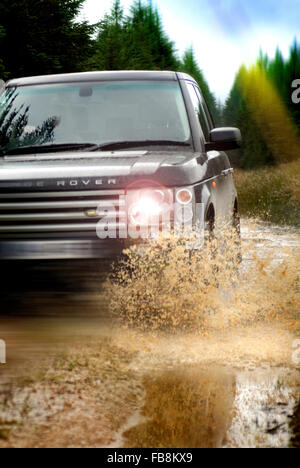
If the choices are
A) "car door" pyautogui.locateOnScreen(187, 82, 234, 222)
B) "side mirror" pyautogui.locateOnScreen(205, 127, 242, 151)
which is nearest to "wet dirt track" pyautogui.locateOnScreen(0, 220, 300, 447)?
"car door" pyautogui.locateOnScreen(187, 82, 234, 222)

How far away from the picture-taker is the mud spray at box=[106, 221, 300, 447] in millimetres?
3805

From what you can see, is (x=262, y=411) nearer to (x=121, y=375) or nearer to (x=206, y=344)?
(x=121, y=375)

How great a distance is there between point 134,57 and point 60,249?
53811 mm

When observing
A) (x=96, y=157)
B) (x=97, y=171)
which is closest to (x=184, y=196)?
(x=97, y=171)

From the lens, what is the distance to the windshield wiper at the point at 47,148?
625 centimetres

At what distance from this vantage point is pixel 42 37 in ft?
94.0

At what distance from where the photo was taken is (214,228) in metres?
6.36

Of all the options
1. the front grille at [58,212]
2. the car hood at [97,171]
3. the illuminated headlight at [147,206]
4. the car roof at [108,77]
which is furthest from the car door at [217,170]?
the front grille at [58,212]

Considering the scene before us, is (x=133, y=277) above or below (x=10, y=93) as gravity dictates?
below

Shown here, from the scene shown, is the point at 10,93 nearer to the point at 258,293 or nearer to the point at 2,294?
the point at 2,294

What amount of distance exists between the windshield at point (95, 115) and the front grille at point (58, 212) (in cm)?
100

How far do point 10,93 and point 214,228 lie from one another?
7.40ft

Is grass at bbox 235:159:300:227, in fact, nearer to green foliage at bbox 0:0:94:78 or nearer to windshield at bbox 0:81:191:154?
green foliage at bbox 0:0:94:78
